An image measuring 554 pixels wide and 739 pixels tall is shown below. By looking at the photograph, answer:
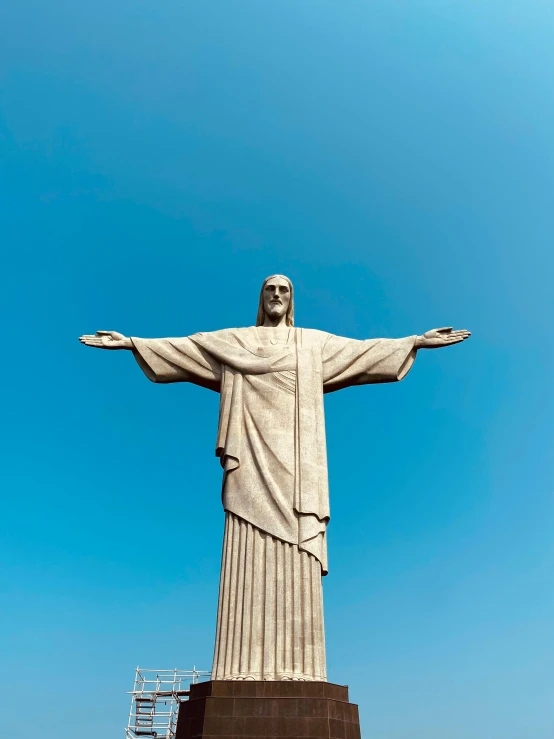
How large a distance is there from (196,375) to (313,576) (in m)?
4.01

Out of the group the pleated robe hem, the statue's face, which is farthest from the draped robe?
the statue's face

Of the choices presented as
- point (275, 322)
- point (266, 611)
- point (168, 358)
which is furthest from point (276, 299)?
point (266, 611)

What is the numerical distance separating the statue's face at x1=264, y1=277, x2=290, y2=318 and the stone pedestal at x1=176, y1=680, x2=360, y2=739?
604 cm

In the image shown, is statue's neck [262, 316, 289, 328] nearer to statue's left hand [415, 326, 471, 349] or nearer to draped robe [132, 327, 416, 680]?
draped robe [132, 327, 416, 680]

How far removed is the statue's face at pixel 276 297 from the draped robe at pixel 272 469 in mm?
501

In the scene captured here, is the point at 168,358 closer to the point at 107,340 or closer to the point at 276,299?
the point at 107,340

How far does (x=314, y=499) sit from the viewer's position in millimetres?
9883

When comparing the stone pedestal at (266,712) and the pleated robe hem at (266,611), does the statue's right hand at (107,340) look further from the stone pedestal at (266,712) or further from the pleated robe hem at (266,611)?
the stone pedestal at (266,712)

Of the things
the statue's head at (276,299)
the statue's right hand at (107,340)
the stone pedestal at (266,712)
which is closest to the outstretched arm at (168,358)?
the statue's right hand at (107,340)

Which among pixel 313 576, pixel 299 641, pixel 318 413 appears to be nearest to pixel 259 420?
pixel 318 413

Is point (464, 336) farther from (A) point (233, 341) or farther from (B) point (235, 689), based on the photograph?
(B) point (235, 689)

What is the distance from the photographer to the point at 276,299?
38.8ft

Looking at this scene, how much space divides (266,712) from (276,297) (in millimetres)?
6635

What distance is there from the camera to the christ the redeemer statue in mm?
9156
